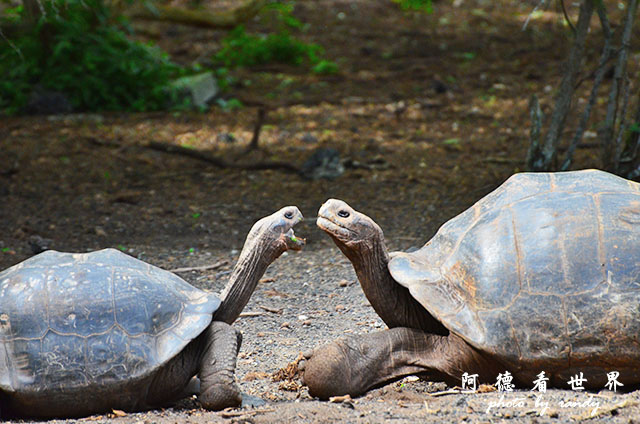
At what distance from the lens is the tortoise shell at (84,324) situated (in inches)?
122

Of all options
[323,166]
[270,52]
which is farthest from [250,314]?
[270,52]

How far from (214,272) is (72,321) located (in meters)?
2.10

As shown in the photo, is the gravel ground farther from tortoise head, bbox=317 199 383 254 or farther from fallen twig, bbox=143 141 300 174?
fallen twig, bbox=143 141 300 174

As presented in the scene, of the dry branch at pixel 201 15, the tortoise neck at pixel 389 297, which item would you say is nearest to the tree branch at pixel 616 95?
the tortoise neck at pixel 389 297

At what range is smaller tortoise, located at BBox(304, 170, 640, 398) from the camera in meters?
3.18

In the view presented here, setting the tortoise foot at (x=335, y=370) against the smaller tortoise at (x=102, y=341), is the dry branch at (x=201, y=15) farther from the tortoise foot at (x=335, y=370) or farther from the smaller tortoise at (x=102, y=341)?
the tortoise foot at (x=335, y=370)

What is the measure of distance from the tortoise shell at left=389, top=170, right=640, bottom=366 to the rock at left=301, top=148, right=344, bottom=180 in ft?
12.2

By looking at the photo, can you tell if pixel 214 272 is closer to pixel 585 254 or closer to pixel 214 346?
pixel 214 346

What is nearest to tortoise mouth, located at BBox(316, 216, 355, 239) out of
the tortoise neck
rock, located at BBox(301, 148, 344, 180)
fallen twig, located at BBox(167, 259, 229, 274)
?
the tortoise neck

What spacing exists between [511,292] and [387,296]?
641 millimetres

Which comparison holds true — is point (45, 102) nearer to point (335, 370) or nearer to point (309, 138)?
point (309, 138)

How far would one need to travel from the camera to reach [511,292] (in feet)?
10.7

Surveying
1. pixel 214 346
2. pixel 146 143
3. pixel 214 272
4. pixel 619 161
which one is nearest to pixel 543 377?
pixel 214 346

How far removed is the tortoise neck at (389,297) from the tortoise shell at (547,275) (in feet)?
0.48
